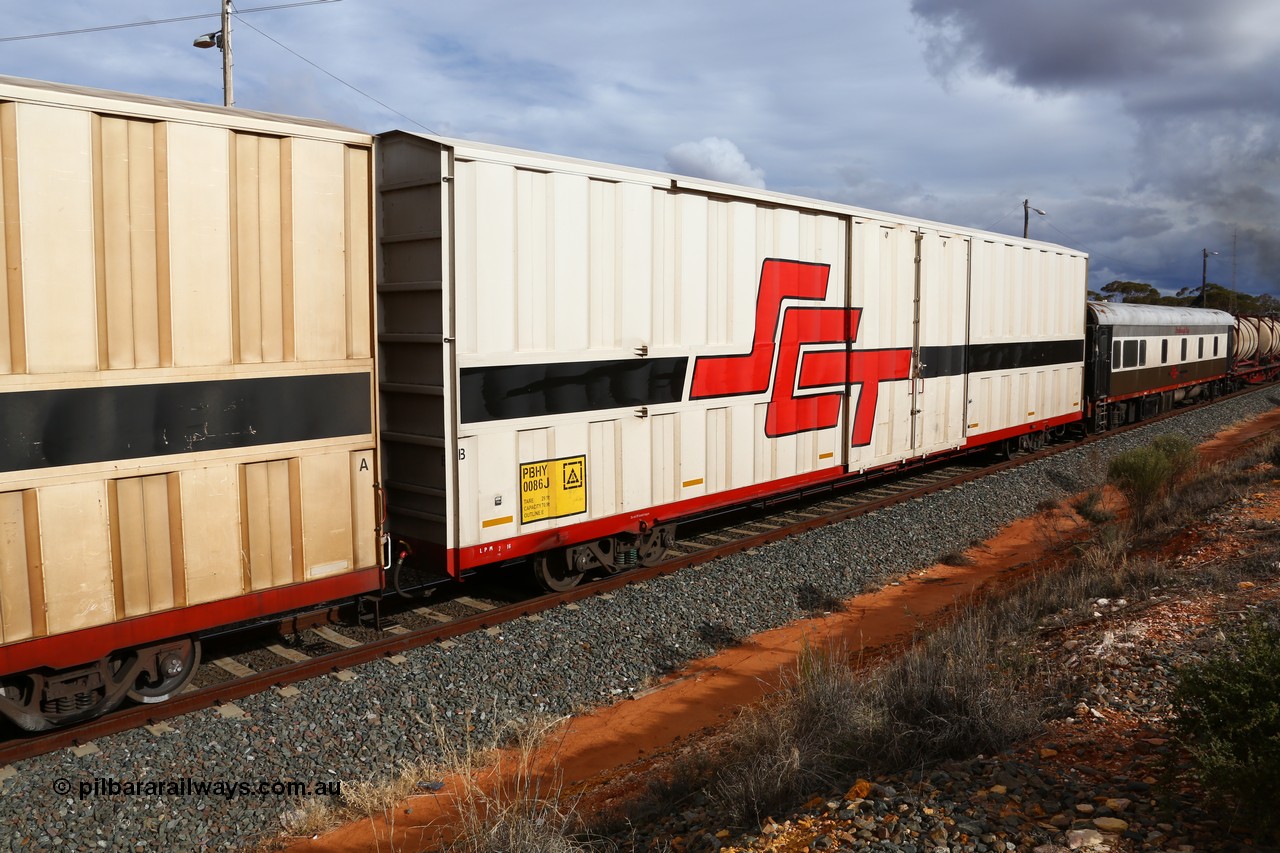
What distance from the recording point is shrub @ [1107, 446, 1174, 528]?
1319 cm

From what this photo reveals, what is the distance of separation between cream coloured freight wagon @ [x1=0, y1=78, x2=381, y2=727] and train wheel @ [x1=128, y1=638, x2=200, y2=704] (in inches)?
0.8

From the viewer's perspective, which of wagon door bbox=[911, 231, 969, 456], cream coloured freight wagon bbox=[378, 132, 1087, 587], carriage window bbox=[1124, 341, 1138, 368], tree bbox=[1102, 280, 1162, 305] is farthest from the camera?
tree bbox=[1102, 280, 1162, 305]

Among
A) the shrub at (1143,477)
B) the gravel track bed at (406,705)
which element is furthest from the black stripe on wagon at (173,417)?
the shrub at (1143,477)

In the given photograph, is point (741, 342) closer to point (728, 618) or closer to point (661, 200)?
point (661, 200)

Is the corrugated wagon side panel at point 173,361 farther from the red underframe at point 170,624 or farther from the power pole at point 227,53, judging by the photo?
the power pole at point 227,53

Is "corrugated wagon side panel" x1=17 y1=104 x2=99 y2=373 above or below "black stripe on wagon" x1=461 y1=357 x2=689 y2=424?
above

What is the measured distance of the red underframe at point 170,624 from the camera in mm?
5676

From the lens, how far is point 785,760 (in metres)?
4.85

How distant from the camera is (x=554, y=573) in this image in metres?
9.24

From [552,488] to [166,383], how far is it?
351cm

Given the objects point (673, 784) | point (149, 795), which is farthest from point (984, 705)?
point (149, 795)

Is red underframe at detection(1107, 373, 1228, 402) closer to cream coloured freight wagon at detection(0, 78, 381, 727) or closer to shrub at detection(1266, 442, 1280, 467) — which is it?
shrub at detection(1266, 442, 1280, 467)

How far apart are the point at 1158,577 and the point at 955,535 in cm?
385

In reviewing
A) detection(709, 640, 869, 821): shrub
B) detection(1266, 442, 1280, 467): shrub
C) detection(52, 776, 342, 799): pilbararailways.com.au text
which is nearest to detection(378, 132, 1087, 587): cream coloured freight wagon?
detection(52, 776, 342, 799): pilbararailways.com.au text
